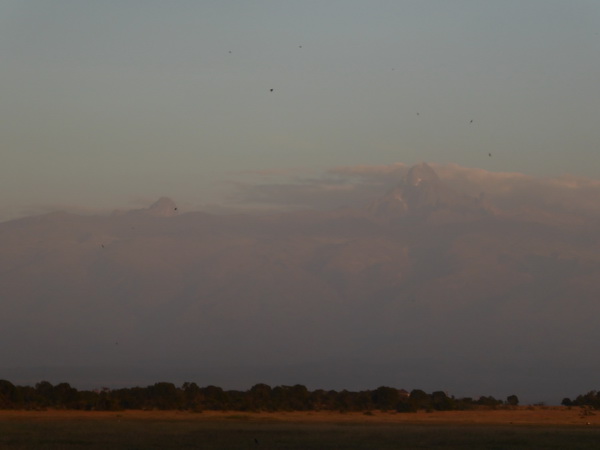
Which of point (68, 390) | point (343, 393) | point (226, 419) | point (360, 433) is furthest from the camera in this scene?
point (343, 393)

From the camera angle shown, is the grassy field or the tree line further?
the tree line

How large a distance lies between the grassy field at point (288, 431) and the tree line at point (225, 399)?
6631 mm

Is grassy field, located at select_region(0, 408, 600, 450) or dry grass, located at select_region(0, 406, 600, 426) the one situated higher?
dry grass, located at select_region(0, 406, 600, 426)

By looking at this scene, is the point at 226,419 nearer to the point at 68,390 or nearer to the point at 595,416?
the point at 68,390

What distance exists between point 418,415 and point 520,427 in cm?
2117

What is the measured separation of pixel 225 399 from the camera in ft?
348

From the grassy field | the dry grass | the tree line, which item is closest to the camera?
the grassy field

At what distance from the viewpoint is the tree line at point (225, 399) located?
98.9 m

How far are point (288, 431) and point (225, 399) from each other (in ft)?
134

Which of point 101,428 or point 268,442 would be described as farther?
point 101,428

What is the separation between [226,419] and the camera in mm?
83500

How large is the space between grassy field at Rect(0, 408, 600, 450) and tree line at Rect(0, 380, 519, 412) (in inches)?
261

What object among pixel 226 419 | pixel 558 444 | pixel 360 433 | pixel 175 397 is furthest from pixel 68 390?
pixel 558 444

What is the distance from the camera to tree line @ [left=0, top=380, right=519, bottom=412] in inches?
3895
